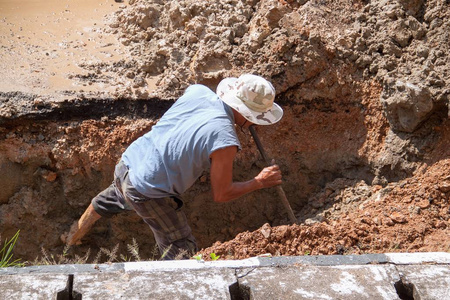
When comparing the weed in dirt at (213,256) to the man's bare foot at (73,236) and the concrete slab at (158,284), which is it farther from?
the man's bare foot at (73,236)

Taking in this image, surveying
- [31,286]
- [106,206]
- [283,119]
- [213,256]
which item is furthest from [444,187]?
[31,286]

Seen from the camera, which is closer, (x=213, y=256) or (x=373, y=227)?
(x=213, y=256)

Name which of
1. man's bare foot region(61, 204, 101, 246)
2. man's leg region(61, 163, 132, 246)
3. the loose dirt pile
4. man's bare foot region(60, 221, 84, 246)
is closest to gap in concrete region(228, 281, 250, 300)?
man's leg region(61, 163, 132, 246)

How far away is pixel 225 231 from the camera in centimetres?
496

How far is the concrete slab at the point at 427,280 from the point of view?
3.07m

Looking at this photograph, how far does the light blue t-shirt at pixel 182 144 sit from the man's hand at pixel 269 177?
366 millimetres

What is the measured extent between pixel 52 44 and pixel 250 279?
3168 millimetres

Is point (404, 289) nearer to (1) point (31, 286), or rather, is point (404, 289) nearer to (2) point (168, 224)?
(2) point (168, 224)

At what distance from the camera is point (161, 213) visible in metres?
3.93

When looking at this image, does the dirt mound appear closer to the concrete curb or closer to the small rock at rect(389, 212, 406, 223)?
the small rock at rect(389, 212, 406, 223)

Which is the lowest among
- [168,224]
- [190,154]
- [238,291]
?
[238,291]

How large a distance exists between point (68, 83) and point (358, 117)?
2.24 metres

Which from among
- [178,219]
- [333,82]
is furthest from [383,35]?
[178,219]

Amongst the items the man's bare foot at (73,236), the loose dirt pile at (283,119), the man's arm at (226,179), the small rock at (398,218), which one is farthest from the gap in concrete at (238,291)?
the man's bare foot at (73,236)
